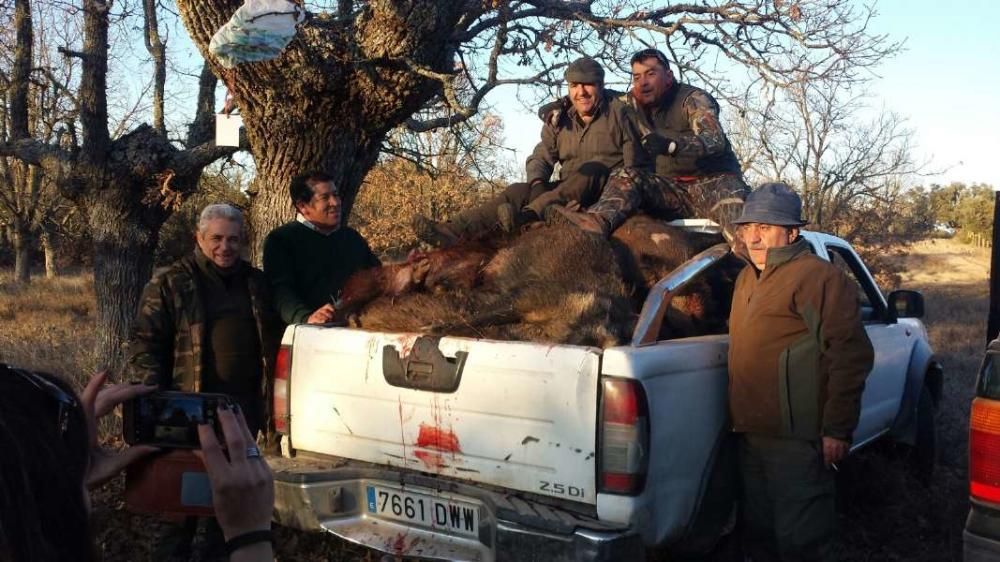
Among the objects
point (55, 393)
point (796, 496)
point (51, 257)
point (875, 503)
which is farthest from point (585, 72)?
point (51, 257)

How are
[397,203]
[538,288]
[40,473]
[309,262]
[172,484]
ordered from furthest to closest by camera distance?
1. [397,203]
2. [309,262]
3. [538,288]
4. [172,484]
5. [40,473]

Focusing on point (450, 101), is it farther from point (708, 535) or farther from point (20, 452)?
point (20, 452)

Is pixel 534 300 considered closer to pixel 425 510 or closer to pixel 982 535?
pixel 425 510

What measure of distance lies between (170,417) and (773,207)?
294 cm

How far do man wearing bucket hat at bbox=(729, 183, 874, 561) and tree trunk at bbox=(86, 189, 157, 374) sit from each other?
705cm

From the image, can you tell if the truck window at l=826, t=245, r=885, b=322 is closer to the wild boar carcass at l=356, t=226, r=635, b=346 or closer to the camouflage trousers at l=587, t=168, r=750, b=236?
the camouflage trousers at l=587, t=168, r=750, b=236

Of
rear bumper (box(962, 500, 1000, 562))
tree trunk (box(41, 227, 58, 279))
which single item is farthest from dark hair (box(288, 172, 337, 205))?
tree trunk (box(41, 227, 58, 279))

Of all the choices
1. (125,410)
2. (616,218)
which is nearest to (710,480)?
(616,218)

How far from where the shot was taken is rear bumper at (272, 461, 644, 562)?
327 centimetres

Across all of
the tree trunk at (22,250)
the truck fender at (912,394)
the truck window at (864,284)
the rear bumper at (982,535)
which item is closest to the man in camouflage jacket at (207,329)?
the rear bumper at (982,535)

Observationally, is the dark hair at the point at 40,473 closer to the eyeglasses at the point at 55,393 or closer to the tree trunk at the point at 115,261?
the eyeglasses at the point at 55,393

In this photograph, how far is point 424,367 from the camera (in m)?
Answer: 3.82

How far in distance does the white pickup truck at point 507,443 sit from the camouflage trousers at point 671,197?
72cm

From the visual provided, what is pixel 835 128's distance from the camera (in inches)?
946
